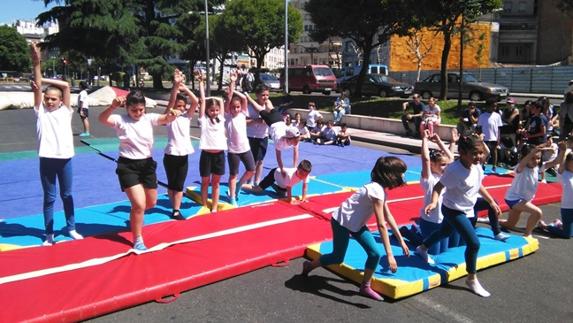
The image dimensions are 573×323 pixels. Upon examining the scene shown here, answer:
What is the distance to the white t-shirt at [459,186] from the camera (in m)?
4.80

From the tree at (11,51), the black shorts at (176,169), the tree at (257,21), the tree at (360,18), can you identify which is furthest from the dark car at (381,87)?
the tree at (11,51)

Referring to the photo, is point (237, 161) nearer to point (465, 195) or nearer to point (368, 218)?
point (368, 218)

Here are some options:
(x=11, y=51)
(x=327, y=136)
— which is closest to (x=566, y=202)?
(x=327, y=136)

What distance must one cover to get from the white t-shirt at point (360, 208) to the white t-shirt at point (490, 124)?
7.76m

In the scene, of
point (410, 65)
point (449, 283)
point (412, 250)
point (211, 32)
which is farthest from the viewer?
point (410, 65)

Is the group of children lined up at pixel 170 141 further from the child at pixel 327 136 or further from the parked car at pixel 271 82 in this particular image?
the parked car at pixel 271 82

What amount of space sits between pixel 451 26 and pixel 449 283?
Answer: 1647cm

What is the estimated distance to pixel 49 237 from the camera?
19.0 ft

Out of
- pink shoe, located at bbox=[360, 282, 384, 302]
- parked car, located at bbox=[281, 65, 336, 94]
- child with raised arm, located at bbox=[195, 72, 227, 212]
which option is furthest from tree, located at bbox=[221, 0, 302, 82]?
pink shoe, located at bbox=[360, 282, 384, 302]

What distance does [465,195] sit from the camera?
4.84m

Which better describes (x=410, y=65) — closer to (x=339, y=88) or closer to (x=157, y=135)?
(x=339, y=88)

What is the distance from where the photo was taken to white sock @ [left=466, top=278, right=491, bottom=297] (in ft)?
15.3

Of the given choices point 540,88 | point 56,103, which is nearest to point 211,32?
point 540,88

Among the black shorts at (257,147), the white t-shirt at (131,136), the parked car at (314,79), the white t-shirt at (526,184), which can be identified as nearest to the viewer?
the white t-shirt at (131,136)
